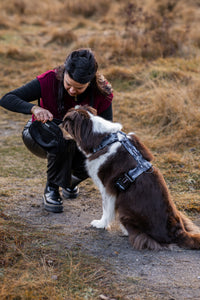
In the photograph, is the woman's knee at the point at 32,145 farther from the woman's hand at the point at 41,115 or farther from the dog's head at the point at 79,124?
the dog's head at the point at 79,124

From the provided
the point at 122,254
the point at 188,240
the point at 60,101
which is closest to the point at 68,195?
the point at 60,101

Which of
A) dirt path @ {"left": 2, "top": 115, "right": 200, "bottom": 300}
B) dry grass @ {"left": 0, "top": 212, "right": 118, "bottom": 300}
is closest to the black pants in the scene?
dirt path @ {"left": 2, "top": 115, "right": 200, "bottom": 300}

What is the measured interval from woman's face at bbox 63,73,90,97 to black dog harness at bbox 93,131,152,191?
1.77ft

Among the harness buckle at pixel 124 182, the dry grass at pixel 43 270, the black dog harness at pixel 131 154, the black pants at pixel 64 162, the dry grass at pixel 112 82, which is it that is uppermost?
the black dog harness at pixel 131 154

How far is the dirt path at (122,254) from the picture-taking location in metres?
2.55

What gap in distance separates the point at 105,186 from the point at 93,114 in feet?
1.98

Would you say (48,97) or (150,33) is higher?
(48,97)

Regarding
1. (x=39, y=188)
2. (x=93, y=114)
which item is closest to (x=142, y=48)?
(x=39, y=188)

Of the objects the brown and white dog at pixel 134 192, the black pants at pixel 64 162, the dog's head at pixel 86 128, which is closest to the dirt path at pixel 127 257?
the brown and white dog at pixel 134 192

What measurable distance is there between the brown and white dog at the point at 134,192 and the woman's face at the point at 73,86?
9.9 inches

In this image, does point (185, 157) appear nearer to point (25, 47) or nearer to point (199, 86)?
point (199, 86)

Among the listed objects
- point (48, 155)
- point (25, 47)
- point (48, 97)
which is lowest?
point (25, 47)

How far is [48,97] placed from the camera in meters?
3.45

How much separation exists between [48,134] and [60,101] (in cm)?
33
